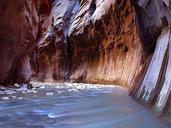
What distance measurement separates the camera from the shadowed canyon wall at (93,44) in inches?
219

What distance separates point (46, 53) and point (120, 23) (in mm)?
8968

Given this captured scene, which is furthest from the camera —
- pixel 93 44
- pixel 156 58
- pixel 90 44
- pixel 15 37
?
pixel 90 44

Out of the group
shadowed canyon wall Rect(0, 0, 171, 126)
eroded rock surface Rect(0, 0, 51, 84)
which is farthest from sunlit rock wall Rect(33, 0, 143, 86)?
eroded rock surface Rect(0, 0, 51, 84)

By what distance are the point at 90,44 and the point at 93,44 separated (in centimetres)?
37

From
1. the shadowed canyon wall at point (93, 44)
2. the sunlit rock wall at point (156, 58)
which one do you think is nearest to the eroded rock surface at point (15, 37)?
the shadowed canyon wall at point (93, 44)

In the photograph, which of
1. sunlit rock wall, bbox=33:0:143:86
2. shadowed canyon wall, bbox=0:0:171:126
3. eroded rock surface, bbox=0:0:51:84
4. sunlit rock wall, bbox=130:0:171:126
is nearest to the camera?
sunlit rock wall, bbox=130:0:171:126

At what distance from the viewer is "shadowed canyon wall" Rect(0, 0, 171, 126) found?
18.3 ft

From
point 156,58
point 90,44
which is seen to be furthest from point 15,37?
point 90,44

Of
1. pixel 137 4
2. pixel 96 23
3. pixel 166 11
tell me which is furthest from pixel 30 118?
pixel 96 23

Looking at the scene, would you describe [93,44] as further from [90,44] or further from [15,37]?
[15,37]

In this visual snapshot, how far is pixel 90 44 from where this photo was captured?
A: 1734 cm

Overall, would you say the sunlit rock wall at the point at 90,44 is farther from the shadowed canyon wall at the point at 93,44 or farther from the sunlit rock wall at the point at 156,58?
the sunlit rock wall at the point at 156,58

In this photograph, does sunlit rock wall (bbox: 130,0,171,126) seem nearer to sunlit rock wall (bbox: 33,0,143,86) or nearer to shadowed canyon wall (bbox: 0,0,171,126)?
shadowed canyon wall (bbox: 0,0,171,126)

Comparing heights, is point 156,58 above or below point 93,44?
below
